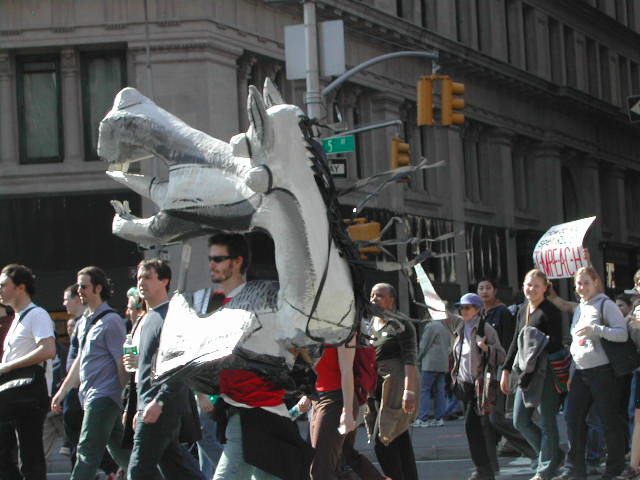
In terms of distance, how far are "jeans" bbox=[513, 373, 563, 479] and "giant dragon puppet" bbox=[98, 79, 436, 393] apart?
19.8 ft

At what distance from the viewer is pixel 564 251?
52.1 feet

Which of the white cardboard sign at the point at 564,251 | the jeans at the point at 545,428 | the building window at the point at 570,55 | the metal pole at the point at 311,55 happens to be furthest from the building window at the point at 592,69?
the jeans at the point at 545,428

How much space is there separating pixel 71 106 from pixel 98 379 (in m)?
20.8

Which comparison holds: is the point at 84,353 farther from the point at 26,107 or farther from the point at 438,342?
the point at 26,107

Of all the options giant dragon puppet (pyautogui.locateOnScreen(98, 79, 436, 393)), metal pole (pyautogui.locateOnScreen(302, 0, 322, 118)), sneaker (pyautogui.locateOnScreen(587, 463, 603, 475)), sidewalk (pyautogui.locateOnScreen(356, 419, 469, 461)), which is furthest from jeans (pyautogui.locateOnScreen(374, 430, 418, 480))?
metal pole (pyautogui.locateOnScreen(302, 0, 322, 118))

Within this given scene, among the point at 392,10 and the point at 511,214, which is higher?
the point at 392,10

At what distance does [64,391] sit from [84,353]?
0.74 metres

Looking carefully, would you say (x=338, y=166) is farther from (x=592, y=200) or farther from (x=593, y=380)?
(x=592, y=200)

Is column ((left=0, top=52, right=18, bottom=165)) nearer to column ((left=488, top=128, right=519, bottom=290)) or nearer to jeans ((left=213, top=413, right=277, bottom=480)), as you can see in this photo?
column ((left=488, top=128, right=519, bottom=290))

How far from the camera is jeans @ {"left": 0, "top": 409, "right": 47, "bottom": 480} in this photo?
31.9 feet

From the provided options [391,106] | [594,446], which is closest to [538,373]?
[594,446]

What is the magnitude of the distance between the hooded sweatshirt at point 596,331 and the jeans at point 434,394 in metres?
8.37

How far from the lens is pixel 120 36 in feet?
96.2

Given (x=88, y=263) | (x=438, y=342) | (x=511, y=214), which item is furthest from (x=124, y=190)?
(x=511, y=214)
